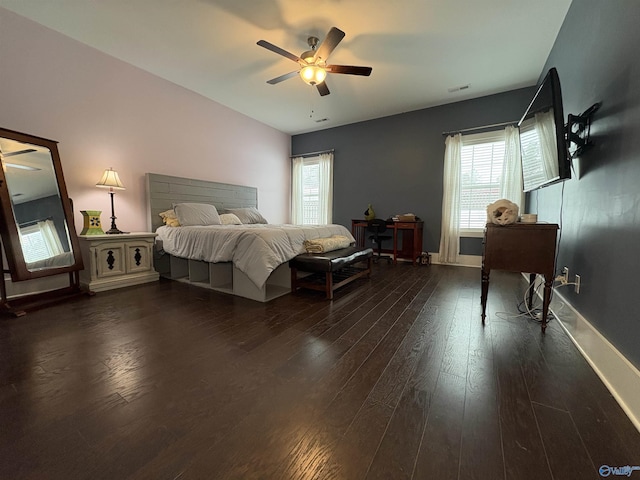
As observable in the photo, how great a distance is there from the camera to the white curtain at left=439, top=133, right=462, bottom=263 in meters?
4.43

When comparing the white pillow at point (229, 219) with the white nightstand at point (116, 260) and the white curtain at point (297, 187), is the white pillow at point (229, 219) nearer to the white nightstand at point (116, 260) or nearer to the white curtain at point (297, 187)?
the white nightstand at point (116, 260)

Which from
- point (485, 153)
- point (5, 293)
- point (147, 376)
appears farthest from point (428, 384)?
point (485, 153)

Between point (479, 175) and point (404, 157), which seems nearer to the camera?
point (479, 175)

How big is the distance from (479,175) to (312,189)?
3410 mm

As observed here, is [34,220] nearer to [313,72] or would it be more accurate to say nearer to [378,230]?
[313,72]

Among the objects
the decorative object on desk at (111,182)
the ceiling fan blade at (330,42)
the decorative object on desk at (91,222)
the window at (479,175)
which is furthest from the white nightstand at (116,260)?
the window at (479,175)

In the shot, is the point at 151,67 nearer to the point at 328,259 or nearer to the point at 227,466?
the point at 328,259

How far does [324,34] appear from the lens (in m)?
Answer: 2.79

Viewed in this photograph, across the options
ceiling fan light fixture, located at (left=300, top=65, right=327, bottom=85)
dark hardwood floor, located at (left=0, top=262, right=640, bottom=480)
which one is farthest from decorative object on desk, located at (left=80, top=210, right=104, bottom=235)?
ceiling fan light fixture, located at (left=300, top=65, right=327, bottom=85)

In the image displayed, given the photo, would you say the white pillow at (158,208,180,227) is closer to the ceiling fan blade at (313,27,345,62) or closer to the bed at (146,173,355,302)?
the bed at (146,173,355,302)

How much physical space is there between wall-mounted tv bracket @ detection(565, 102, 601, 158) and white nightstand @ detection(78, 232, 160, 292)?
14.1 feet

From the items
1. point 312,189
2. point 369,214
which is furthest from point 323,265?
point 312,189

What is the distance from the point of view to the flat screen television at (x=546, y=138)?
166 centimetres

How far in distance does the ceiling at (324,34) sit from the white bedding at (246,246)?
2.14 meters
